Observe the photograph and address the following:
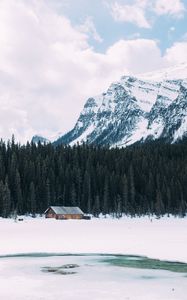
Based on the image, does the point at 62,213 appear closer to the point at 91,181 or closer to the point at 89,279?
the point at 91,181

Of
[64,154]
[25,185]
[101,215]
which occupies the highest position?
[64,154]

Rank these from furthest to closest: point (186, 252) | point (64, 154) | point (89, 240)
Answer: point (64, 154) < point (89, 240) < point (186, 252)

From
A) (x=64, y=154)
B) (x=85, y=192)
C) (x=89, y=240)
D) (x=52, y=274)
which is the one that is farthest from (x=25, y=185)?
(x=52, y=274)

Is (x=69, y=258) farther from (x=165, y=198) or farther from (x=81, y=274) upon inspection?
(x=165, y=198)

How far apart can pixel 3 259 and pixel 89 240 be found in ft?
57.5

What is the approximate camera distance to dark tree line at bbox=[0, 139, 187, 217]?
12631 centimetres

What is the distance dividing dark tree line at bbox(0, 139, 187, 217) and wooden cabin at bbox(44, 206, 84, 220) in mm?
5838

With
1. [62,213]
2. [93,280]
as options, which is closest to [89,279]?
[93,280]

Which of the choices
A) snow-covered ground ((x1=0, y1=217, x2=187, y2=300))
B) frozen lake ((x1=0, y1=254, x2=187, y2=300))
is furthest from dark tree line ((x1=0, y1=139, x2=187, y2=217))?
frozen lake ((x1=0, y1=254, x2=187, y2=300))

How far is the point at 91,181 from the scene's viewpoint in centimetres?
14112

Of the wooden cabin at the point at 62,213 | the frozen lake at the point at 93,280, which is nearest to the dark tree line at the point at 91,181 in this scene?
the wooden cabin at the point at 62,213

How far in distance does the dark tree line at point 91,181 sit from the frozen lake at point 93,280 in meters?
77.9

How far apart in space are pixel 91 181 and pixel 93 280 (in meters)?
113

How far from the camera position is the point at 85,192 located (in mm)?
135375
